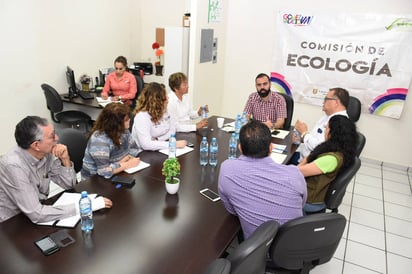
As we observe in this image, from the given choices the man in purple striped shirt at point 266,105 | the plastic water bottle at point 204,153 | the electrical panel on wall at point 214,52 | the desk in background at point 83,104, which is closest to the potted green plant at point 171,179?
the plastic water bottle at point 204,153

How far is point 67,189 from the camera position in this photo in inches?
79.7

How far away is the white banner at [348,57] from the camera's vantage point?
4469 mm

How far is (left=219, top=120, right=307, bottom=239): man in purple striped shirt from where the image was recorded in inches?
67.5

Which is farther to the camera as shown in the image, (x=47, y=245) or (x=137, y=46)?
(x=137, y=46)

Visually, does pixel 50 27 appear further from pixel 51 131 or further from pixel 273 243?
pixel 273 243

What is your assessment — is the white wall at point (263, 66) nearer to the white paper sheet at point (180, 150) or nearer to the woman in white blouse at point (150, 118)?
the woman in white blouse at point (150, 118)

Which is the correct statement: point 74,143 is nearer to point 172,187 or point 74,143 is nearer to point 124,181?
point 124,181

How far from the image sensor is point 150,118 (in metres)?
2.85

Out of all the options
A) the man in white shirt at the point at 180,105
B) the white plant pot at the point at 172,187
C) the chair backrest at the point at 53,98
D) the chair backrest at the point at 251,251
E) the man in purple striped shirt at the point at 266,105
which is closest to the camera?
the chair backrest at the point at 251,251

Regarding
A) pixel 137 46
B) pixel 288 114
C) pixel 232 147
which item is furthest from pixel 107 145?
pixel 137 46

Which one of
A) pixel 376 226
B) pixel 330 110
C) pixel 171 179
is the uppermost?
pixel 330 110

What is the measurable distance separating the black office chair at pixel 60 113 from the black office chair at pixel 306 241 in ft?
12.5

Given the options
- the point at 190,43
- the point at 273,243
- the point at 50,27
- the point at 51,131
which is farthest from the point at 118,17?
the point at 273,243

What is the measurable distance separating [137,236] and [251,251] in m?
0.62
